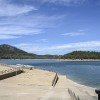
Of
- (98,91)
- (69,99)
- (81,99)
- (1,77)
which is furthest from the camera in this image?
(1,77)

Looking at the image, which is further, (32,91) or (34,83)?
(34,83)

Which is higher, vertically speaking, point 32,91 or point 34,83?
point 32,91

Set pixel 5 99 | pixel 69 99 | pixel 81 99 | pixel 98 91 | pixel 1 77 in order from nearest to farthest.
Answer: pixel 98 91 → pixel 81 99 → pixel 69 99 → pixel 5 99 → pixel 1 77

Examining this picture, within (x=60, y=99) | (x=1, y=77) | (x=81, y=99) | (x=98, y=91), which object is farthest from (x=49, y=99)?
(x=1, y=77)

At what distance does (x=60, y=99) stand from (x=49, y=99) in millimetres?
533

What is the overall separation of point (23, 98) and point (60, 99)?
94.2 inches

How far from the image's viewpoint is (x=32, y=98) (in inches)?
605

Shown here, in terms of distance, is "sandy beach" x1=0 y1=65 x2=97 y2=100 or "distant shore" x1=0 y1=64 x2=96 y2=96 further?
"distant shore" x1=0 y1=64 x2=96 y2=96

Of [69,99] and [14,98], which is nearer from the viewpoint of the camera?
[69,99]

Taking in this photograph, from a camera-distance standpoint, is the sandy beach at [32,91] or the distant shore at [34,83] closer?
the sandy beach at [32,91]

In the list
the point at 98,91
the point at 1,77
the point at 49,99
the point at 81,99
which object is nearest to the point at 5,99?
the point at 49,99

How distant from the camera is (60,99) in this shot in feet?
45.6

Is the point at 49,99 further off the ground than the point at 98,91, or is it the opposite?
the point at 98,91

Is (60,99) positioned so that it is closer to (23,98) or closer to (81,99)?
(23,98)
